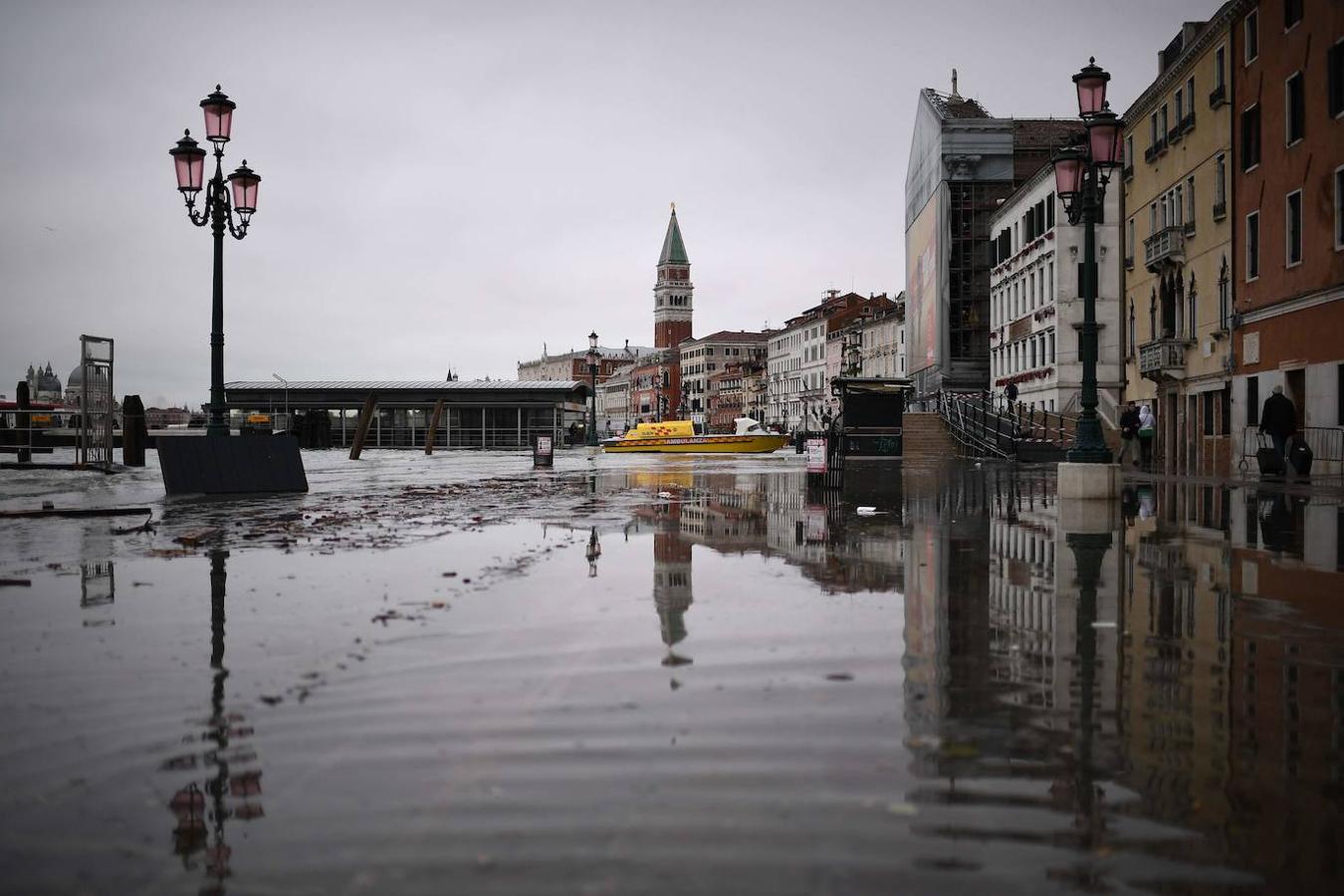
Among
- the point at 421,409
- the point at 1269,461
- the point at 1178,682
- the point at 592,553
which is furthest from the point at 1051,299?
the point at 1178,682

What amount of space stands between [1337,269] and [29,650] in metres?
28.8

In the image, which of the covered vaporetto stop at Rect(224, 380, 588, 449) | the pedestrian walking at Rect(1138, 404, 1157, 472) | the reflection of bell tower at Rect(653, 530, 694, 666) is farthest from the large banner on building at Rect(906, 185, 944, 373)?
the reflection of bell tower at Rect(653, 530, 694, 666)

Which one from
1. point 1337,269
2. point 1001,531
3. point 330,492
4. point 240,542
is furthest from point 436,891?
point 1337,269

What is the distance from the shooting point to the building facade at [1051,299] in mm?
58469

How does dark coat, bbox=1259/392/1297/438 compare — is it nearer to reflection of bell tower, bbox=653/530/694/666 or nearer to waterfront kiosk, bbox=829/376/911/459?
waterfront kiosk, bbox=829/376/911/459

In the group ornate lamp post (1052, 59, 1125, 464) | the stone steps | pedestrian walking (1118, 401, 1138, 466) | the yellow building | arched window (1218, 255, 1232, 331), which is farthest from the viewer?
the stone steps

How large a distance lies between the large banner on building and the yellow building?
34.6m

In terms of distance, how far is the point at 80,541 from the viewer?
37.6 feet

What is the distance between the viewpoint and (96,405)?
30703 mm

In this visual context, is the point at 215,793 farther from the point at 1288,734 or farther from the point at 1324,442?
the point at 1324,442

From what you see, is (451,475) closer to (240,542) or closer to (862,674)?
(240,542)

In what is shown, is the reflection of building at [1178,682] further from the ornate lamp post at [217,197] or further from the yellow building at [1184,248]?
the yellow building at [1184,248]

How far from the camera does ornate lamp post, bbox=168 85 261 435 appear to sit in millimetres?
19109

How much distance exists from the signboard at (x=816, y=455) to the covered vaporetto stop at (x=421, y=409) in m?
62.1
